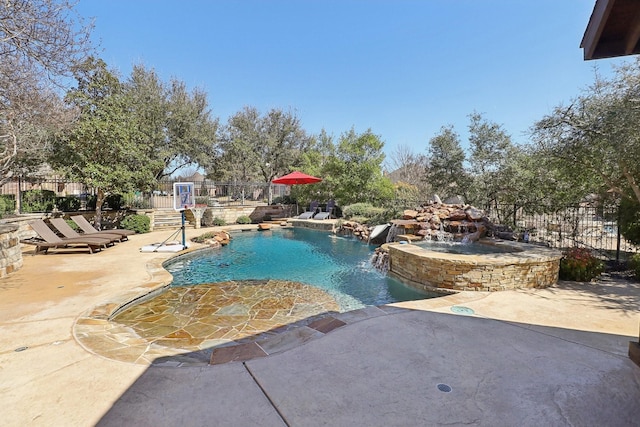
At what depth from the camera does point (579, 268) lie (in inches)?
239

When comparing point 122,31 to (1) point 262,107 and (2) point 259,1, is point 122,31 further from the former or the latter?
(1) point 262,107

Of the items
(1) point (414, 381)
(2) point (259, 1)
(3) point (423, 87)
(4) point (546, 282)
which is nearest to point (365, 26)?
(2) point (259, 1)

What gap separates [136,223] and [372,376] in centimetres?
1360

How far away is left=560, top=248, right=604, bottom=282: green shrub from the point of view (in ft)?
20.0

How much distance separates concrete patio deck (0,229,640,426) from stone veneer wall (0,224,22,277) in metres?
2.91

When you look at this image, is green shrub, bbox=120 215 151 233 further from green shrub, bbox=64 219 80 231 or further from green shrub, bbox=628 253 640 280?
green shrub, bbox=628 253 640 280

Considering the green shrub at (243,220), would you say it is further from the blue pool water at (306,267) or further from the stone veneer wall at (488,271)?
the stone veneer wall at (488,271)

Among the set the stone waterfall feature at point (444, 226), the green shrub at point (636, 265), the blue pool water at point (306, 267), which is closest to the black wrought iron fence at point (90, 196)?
the blue pool water at point (306, 267)

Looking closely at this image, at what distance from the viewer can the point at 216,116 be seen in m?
22.1

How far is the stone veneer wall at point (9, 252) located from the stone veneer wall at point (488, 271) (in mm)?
8890

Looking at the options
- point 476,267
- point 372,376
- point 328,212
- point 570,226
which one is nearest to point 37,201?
point 328,212

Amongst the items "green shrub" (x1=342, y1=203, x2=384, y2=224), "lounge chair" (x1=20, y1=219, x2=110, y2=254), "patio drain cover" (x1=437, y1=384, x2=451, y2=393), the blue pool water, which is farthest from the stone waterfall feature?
"lounge chair" (x1=20, y1=219, x2=110, y2=254)

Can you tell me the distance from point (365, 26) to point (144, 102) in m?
12.6

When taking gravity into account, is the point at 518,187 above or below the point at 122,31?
below
